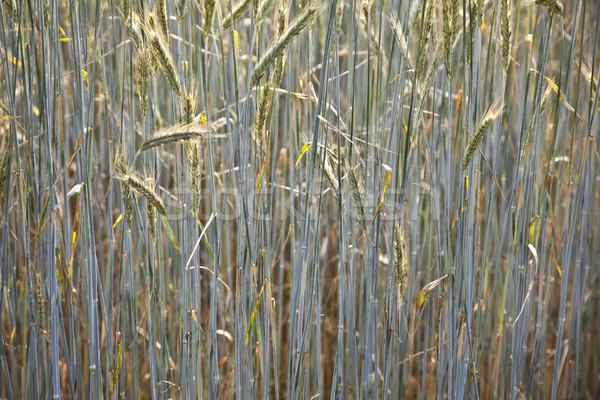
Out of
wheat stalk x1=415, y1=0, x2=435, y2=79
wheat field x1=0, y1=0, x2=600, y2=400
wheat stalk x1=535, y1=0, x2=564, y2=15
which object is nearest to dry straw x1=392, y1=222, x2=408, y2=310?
wheat field x1=0, y1=0, x2=600, y2=400

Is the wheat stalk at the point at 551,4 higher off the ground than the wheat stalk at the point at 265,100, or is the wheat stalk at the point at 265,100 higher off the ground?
the wheat stalk at the point at 551,4

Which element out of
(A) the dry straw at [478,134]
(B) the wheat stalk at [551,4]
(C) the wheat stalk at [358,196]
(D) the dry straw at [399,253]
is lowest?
(D) the dry straw at [399,253]

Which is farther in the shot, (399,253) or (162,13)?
(399,253)

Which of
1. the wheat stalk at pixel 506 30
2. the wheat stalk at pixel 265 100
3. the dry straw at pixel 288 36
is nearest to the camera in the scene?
the dry straw at pixel 288 36

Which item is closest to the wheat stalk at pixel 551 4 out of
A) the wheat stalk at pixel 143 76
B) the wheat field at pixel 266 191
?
the wheat field at pixel 266 191

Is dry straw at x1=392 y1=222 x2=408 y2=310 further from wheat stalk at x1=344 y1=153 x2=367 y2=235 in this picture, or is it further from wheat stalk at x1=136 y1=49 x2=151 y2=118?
wheat stalk at x1=136 y1=49 x2=151 y2=118

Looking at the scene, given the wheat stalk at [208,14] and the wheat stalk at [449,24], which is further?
the wheat stalk at [449,24]

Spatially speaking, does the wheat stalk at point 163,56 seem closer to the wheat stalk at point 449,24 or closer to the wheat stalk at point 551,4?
the wheat stalk at point 449,24

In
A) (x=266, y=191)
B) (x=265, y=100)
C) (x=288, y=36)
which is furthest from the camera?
(x=266, y=191)

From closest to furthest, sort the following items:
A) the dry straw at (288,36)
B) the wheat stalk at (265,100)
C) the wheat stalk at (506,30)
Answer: the dry straw at (288,36) < the wheat stalk at (265,100) < the wheat stalk at (506,30)

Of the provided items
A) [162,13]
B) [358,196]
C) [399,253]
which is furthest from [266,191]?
[162,13]

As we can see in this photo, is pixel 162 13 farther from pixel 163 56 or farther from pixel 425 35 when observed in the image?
pixel 425 35

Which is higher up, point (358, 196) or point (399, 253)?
point (358, 196)

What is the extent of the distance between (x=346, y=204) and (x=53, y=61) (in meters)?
0.75
